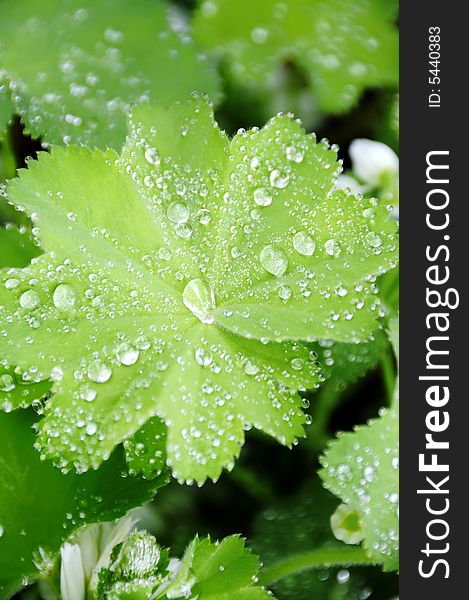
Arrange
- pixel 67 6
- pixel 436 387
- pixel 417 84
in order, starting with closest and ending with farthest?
pixel 436 387 < pixel 417 84 < pixel 67 6

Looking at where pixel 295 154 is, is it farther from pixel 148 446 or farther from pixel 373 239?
pixel 148 446

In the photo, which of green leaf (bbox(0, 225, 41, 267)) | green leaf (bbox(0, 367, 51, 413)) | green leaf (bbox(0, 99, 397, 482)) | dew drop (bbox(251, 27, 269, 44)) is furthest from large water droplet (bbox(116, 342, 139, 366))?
dew drop (bbox(251, 27, 269, 44))

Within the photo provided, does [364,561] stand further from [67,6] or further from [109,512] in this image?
[67,6]

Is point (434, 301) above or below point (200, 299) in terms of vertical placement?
above

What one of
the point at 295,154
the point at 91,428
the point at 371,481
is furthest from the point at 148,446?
the point at 295,154

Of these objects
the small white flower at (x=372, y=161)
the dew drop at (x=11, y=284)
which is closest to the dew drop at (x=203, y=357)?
the dew drop at (x=11, y=284)

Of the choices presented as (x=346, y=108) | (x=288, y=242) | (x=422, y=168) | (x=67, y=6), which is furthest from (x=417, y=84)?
(x=67, y=6)

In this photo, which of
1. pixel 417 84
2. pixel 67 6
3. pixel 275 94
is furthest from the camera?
pixel 275 94

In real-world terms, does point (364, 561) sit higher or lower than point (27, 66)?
lower
